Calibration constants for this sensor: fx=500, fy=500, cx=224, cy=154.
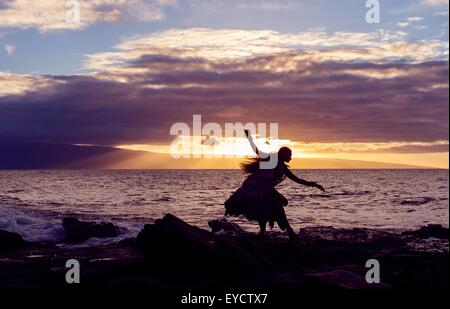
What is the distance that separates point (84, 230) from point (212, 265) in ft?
36.6

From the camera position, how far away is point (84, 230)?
2002cm

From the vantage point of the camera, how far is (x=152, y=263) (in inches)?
438

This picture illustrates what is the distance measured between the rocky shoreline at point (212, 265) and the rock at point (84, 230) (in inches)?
157

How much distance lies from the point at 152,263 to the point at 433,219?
26.9 meters

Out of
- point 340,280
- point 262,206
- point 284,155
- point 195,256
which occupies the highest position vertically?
point 284,155

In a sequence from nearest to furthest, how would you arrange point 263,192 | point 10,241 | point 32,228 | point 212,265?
point 212,265
point 263,192
point 10,241
point 32,228

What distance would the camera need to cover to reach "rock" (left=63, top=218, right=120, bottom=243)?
64.9ft

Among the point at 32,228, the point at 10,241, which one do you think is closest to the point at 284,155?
the point at 10,241

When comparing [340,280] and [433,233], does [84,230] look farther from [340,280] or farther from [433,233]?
[433,233]

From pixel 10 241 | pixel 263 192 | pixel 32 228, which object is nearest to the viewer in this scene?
pixel 263 192

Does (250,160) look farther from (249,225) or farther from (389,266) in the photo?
(249,225)

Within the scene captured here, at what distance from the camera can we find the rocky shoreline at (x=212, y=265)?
9.88 meters

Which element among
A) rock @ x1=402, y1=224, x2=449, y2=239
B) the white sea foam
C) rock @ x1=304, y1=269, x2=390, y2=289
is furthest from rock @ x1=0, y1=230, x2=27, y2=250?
rock @ x1=402, y1=224, x2=449, y2=239
